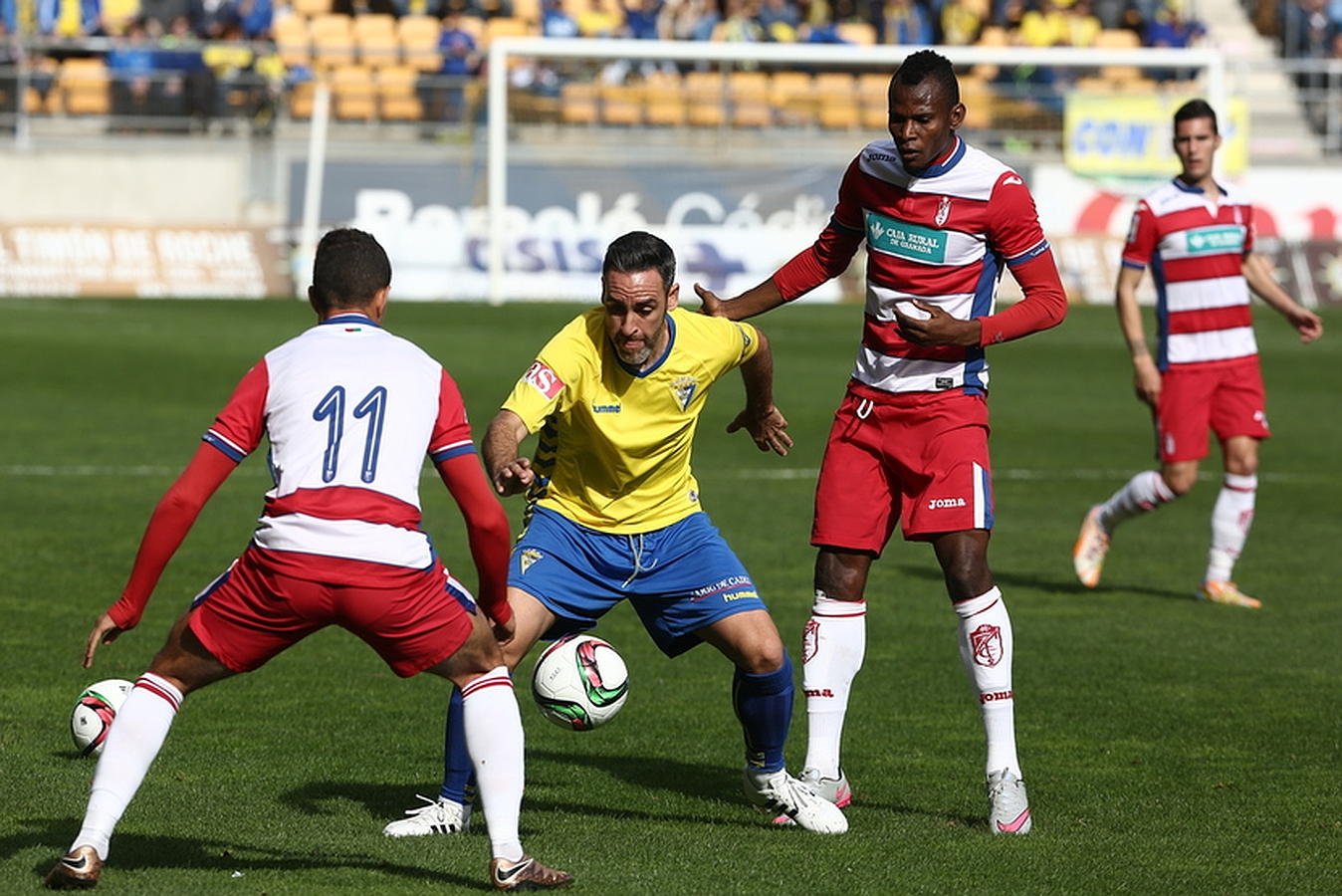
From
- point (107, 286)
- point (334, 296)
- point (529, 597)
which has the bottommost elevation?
point (107, 286)

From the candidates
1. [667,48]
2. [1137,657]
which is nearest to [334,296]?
[1137,657]

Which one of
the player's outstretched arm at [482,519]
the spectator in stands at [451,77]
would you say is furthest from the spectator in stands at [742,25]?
the player's outstretched arm at [482,519]

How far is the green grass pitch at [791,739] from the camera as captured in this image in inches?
224

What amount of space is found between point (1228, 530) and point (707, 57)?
668 inches

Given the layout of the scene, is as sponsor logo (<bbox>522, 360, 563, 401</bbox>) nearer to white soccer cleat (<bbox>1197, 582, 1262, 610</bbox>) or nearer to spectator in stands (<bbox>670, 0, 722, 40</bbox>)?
white soccer cleat (<bbox>1197, 582, 1262, 610</bbox>)

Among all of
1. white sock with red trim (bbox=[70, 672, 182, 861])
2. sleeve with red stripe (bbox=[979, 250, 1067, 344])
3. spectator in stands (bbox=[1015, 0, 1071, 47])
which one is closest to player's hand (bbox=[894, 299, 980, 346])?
sleeve with red stripe (bbox=[979, 250, 1067, 344])

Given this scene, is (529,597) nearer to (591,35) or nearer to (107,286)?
(107,286)

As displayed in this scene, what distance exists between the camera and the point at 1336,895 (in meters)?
5.47

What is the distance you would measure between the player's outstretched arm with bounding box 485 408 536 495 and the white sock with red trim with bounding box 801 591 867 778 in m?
1.23

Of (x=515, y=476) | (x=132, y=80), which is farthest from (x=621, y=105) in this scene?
(x=515, y=476)

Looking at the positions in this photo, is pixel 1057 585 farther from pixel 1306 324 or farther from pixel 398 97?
pixel 398 97

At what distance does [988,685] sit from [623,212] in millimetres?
22629

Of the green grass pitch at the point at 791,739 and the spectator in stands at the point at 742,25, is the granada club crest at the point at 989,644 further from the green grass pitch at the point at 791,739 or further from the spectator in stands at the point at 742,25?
the spectator in stands at the point at 742,25

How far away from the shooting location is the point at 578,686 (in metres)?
6.13
